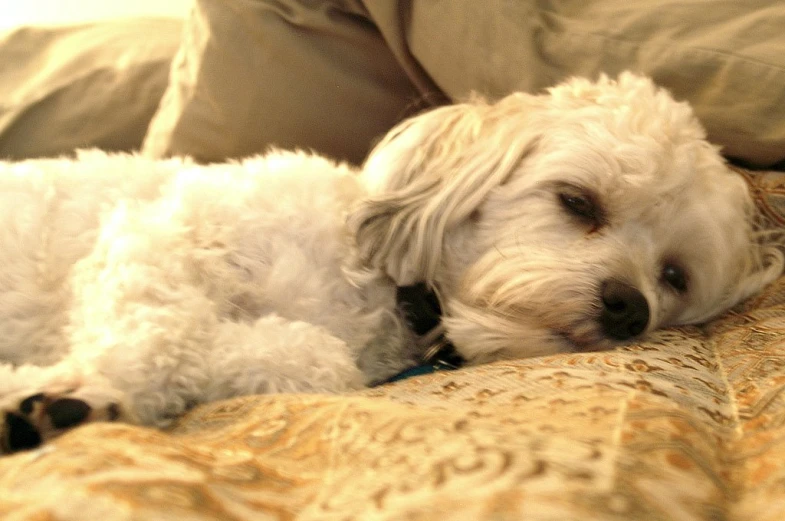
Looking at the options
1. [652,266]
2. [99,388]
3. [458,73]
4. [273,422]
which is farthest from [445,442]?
[458,73]

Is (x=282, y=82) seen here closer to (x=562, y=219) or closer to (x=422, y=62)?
(x=422, y=62)

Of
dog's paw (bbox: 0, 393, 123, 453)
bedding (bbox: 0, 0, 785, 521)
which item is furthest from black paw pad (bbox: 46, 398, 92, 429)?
bedding (bbox: 0, 0, 785, 521)

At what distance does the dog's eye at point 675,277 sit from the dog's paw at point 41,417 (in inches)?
43.1

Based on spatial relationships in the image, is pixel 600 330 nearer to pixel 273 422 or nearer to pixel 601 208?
pixel 601 208

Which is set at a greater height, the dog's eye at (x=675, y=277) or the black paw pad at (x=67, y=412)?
the black paw pad at (x=67, y=412)

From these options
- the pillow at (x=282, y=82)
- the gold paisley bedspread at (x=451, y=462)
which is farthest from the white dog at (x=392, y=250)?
the pillow at (x=282, y=82)

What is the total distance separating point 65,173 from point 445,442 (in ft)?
4.28

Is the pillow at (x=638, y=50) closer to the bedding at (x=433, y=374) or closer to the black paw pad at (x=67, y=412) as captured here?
the bedding at (x=433, y=374)

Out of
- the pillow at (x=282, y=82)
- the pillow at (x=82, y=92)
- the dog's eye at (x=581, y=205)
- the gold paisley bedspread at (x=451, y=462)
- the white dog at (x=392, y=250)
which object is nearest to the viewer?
the gold paisley bedspread at (x=451, y=462)

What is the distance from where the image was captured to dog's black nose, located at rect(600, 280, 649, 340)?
1.19 metres

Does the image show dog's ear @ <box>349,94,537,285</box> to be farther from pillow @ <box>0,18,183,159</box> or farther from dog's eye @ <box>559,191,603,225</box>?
pillow @ <box>0,18,183,159</box>

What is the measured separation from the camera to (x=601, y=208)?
52.0 inches

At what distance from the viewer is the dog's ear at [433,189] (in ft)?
4.38

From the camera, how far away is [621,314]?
120cm
